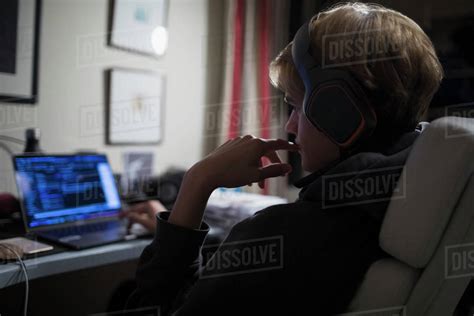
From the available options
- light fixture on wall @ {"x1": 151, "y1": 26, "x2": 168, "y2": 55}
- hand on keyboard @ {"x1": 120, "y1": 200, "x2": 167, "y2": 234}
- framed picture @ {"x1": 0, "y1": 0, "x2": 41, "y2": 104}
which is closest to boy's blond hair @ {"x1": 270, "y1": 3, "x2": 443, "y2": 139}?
hand on keyboard @ {"x1": 120, "y1": 200, "x2": 167, "y2": 234}

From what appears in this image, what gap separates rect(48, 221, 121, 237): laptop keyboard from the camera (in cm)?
129

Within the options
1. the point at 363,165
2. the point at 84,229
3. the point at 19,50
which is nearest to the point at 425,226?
the point at 363,165

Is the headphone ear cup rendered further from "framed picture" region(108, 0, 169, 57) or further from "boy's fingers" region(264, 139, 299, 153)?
"framed picture" region(108, 0, 169, 57)

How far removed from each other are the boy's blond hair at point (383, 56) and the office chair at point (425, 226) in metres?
0.10

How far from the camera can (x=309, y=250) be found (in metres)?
0.61

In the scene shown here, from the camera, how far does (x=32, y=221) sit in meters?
1.25

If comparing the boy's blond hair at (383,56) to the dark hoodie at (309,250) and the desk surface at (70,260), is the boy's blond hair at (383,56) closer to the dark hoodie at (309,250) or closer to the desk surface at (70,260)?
the dark hoodie at (309,250)

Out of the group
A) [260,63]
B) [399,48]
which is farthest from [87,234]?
[260,63]

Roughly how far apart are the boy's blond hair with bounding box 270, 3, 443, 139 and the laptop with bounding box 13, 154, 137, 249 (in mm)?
869

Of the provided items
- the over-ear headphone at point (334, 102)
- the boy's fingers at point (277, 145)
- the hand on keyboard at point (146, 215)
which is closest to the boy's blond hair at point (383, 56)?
the over-ear headphone at point (334, 102)

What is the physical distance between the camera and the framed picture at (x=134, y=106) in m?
1.87

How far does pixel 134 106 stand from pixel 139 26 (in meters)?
0.39

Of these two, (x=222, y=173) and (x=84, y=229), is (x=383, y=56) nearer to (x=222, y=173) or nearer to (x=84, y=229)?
(x=222, y=173)

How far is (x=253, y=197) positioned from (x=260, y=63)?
0.88 m
